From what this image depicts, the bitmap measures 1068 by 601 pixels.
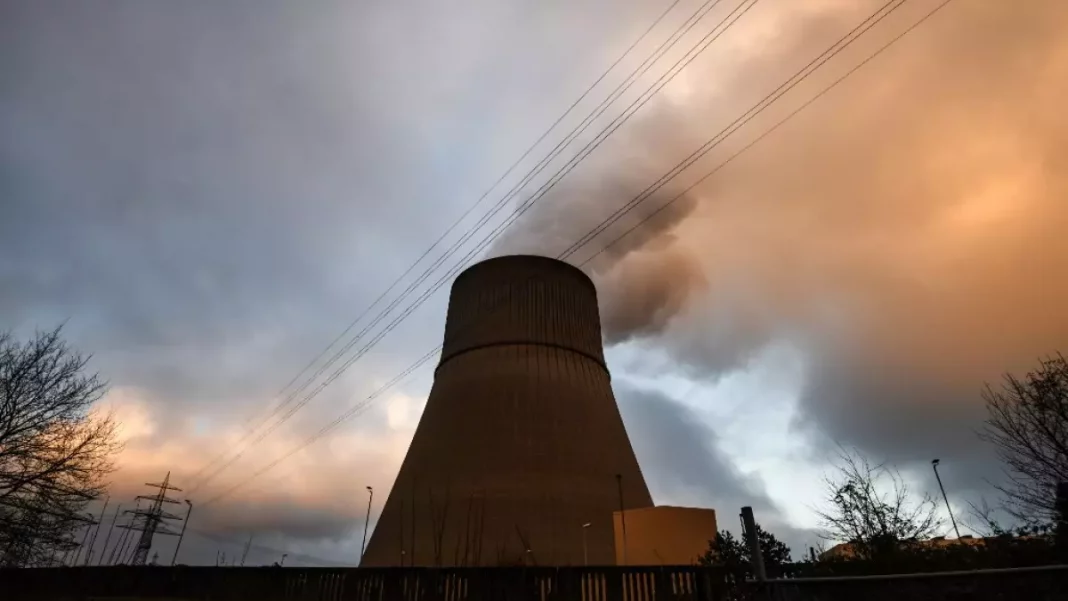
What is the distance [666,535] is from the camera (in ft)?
44.1

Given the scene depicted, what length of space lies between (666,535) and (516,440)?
191 inches

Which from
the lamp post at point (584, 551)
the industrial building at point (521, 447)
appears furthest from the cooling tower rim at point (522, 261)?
the lamp post at point (584, 551)

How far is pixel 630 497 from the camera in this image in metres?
16.2

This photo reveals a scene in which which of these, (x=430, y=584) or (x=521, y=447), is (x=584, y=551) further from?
(x=430, y=584)

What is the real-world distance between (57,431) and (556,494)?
11.3 meters

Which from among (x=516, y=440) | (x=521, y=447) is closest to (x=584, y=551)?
(x=521, y=447)

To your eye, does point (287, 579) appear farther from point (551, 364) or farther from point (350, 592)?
point (551, 364)

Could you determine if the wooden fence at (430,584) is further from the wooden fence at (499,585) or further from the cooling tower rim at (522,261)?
the cooling tower rim at (522,261)

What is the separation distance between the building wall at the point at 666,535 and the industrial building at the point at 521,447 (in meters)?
0.04

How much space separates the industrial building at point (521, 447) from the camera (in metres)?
14.3

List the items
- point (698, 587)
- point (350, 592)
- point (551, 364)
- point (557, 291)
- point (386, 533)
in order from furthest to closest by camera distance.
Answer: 1. point (557, 291)
2. point (551, 364)
3. point (386, 533)
4. point (350, 592)
5. point (698, 587)

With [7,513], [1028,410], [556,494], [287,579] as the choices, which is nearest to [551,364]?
[556,494]

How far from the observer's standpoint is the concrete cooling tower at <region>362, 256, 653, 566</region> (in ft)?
47.6

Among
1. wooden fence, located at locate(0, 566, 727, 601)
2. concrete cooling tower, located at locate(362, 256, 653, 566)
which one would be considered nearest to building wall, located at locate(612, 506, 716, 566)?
concrete cooling tower, located at locate(362, 256, 653, 566)
